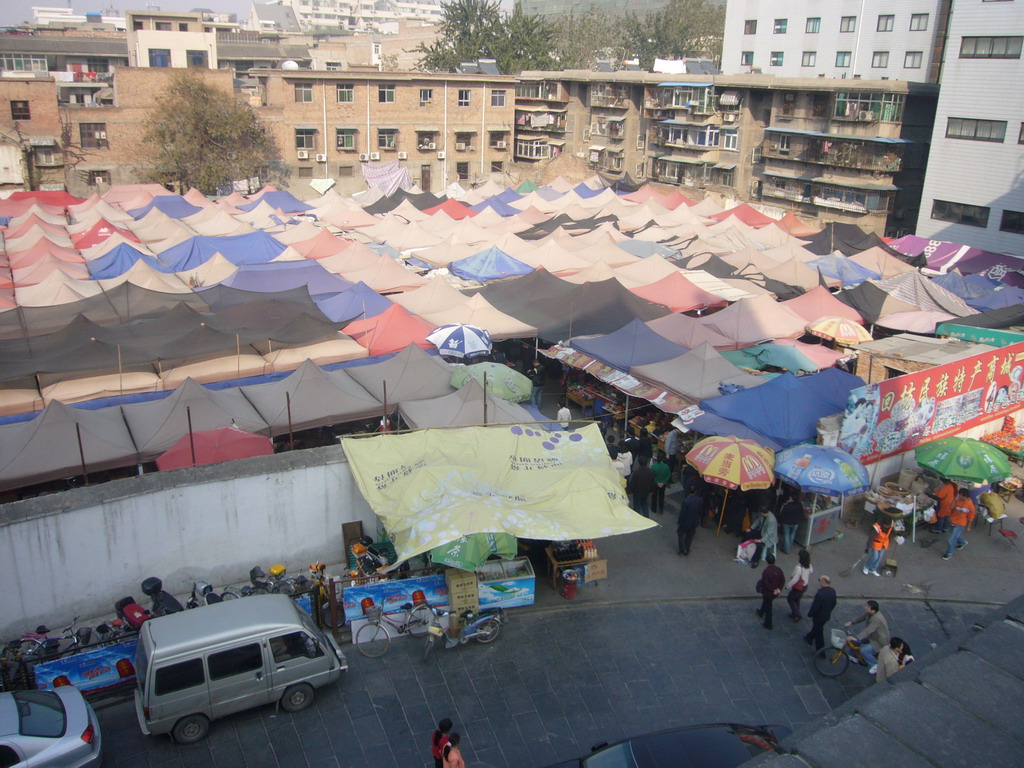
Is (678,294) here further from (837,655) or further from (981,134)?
(981,134)

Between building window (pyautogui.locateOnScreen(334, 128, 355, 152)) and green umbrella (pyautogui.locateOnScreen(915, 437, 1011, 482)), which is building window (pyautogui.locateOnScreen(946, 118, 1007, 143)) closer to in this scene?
green umbrella (pyautogui.locateOnScreen(915, 437, 1011, 482))

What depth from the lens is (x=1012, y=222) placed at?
84.1 feet

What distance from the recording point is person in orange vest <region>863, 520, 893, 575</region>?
31.6ft

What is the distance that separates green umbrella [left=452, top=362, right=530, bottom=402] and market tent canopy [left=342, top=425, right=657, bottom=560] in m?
3.03

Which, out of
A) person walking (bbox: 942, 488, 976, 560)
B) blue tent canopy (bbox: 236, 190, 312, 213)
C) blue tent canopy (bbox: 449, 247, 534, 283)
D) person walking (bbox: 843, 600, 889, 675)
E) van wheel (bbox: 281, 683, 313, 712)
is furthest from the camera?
blue tent canopy (bbox: 236, 190, 312, 213)

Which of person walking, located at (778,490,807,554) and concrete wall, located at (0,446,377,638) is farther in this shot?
person walking, located at (778,490,807,554)

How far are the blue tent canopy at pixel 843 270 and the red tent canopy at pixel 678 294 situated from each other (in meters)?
4.15

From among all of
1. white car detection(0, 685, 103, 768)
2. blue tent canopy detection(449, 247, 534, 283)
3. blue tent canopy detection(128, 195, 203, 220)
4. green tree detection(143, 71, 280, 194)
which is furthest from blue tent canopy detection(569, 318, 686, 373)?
green tree detection(143, 71, 280, 194)

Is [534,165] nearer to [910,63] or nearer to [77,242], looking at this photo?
[910,63]

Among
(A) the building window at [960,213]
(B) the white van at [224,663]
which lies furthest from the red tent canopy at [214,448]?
(A) the building window at [960,213]

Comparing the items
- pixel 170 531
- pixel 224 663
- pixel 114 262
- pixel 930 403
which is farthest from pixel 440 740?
pixel 114 262

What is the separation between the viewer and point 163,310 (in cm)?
1581

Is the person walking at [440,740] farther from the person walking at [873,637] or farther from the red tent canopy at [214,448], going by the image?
the red tent canopy at [214,448]

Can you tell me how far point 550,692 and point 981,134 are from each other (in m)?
26.4
